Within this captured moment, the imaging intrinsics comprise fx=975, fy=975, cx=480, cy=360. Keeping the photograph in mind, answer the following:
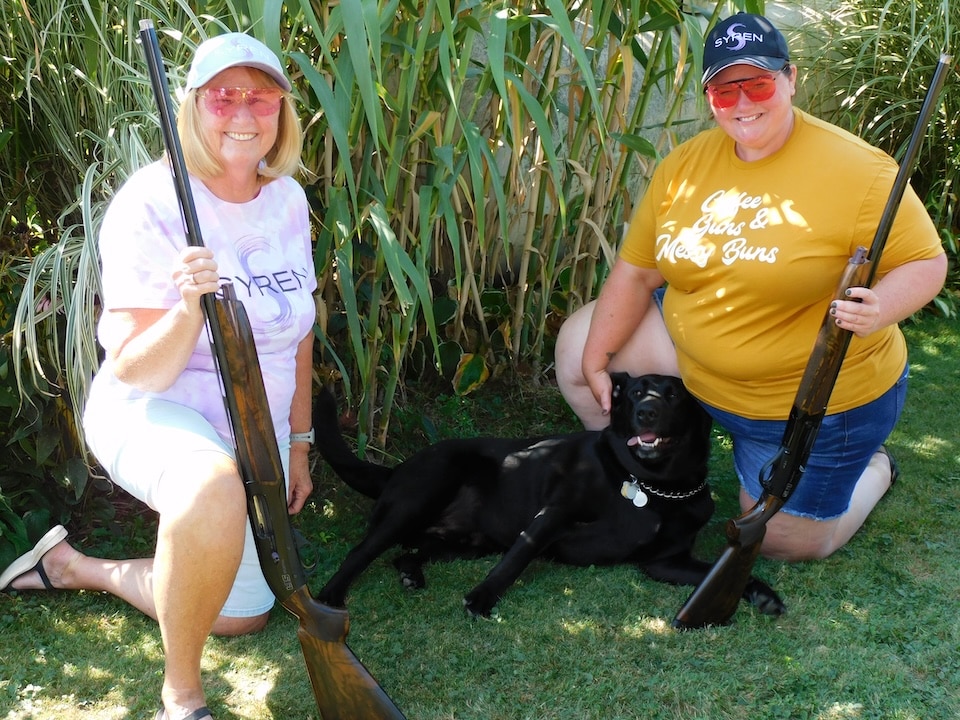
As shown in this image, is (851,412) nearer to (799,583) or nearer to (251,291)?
(799,583)

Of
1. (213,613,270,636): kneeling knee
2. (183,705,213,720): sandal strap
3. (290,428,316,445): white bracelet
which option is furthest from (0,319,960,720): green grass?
(290,428,316,445): white bracelet

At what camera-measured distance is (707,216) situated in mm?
2305

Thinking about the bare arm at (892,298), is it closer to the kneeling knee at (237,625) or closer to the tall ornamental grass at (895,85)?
the kneeling knee at (237,625)

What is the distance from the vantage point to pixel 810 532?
2.49 meters

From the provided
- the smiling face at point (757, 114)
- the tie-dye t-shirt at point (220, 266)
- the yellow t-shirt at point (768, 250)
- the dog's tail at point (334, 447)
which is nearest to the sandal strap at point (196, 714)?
the tie-dye t-shirt at point (220, 266)

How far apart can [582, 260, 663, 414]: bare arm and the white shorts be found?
3.46 ft

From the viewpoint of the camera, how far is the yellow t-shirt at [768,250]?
2.14m

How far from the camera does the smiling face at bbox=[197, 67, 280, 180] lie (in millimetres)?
1896

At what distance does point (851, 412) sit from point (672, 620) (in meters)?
0.66

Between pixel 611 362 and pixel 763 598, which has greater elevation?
pixel 611 362

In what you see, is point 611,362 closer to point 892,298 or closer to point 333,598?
point 892,298

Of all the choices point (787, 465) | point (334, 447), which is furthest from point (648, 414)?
point (334, 447)

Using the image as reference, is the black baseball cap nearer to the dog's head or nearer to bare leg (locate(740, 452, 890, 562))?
the dog's head

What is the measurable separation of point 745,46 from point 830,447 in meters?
0.98
